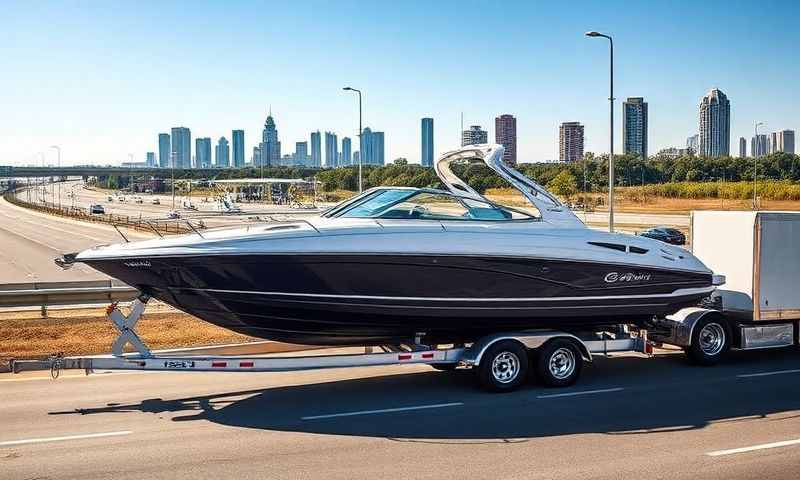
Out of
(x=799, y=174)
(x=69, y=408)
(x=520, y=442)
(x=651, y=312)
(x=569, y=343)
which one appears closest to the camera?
(x=520, y=442)

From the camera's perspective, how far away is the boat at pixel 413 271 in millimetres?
10602

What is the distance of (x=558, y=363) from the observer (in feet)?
38.9

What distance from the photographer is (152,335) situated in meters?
15.7

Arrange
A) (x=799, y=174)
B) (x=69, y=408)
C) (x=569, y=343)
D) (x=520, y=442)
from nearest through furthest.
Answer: (x=520, y=442), (x=69, y=408), (x=569, y=343), (x=799, y=174)

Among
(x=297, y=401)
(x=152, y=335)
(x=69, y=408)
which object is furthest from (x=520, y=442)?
(x=152, y=335)

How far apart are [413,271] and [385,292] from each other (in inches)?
17.9

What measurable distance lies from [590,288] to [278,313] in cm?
442

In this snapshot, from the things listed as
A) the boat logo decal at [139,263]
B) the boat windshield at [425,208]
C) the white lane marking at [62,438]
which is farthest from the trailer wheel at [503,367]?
the white lane marking at [62,438]

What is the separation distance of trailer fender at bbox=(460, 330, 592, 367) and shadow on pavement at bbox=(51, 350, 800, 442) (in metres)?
0.49

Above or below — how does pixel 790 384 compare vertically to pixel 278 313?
below

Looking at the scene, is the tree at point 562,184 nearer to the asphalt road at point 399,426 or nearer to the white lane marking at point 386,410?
the asphalt road at point 399,426

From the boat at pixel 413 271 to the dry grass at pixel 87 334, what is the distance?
Answer: 390 centimetres

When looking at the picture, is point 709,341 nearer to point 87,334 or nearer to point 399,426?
point 399,426

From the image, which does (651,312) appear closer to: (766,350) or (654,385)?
(654,385)
